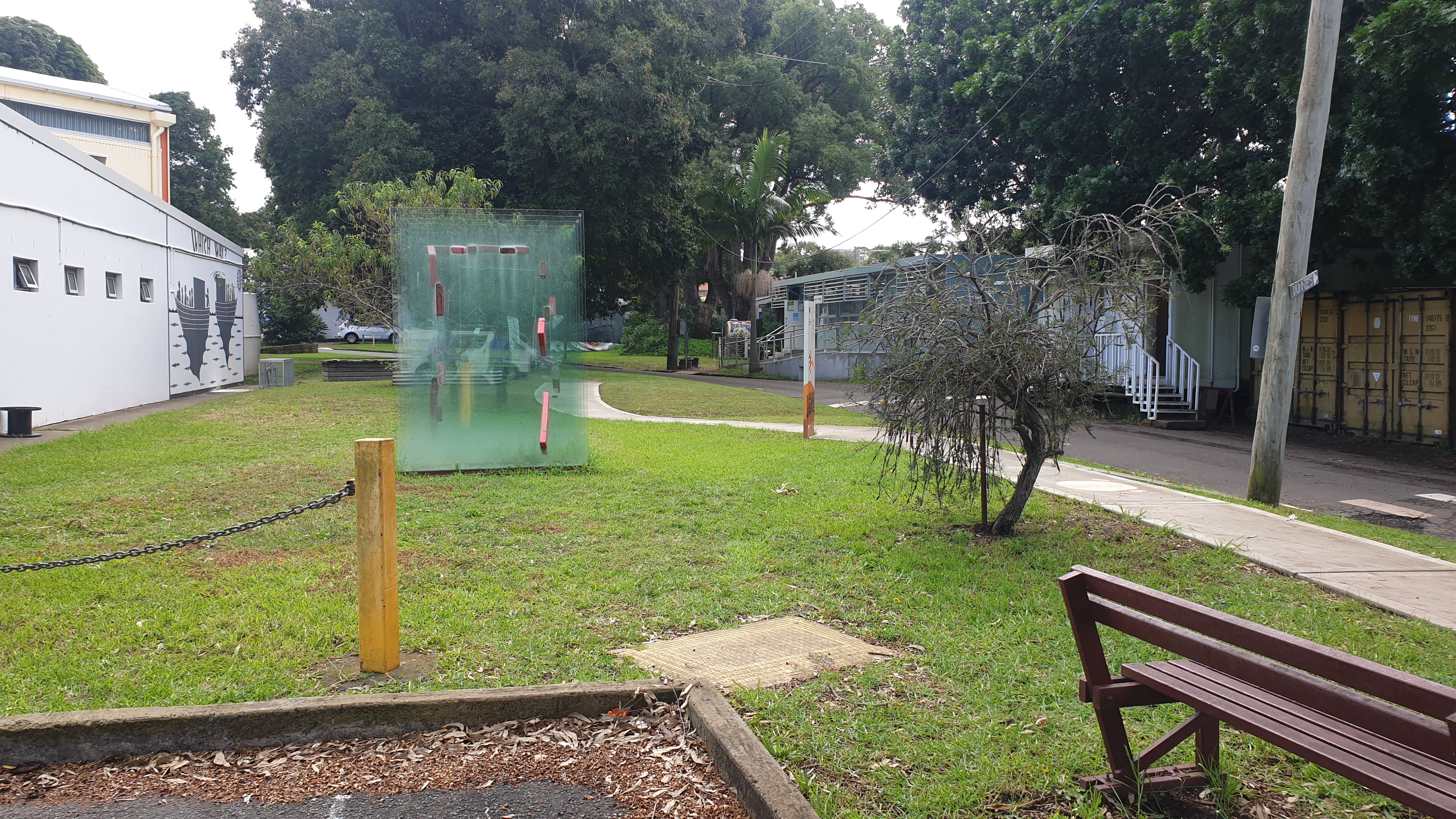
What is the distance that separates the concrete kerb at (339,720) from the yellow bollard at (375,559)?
0.45m

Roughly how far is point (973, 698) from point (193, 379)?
75.2 ft

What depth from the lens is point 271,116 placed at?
92.9 ft

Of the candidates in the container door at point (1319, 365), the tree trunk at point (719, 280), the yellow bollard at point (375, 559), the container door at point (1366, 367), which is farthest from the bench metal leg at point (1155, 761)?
the tree trunk at point (719, 280)

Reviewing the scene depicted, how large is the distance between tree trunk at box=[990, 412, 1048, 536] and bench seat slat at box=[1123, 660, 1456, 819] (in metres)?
3.87

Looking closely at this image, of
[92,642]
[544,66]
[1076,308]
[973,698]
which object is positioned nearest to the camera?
[973,698]

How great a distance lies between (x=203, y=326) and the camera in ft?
76.8

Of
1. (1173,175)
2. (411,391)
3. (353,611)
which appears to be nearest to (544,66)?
(1173,175)

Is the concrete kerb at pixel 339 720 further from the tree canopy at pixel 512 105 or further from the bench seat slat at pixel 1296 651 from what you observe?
the tree canopy at pixel 512 105

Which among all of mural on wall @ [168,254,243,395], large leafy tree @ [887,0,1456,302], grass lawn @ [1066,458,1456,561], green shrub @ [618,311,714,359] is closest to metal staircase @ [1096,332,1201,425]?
large leafy tree @ [887,0,1456,302]

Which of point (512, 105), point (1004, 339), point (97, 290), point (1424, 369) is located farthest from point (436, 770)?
point (512, 105)

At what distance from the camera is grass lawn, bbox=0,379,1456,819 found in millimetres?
3678

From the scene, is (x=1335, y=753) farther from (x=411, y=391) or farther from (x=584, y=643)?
(x=411, y=391)

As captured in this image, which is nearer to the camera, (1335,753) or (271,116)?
(1335,753)

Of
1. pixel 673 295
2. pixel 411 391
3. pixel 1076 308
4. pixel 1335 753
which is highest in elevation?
pixel 673 295
